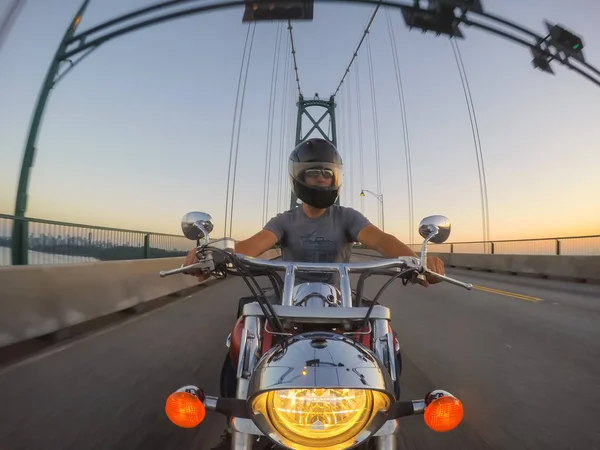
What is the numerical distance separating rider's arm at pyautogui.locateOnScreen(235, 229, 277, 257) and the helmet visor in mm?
457

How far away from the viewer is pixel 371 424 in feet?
4.66

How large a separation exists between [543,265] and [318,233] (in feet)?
59.1

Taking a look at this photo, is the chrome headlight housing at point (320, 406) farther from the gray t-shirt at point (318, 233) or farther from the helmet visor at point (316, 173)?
the gray t-shirt at point (318, 233)

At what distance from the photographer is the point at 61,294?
5.85 m

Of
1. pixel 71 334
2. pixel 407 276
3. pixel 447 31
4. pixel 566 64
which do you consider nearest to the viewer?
pixel 407 276

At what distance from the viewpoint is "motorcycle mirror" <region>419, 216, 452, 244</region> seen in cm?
252

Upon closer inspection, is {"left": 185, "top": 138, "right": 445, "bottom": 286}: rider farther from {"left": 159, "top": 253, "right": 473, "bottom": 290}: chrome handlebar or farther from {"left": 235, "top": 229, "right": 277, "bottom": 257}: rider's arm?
{"left": 159, "top": 253, "right": 473, "bottom": 290}: chrome handlebar

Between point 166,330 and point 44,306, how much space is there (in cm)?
166

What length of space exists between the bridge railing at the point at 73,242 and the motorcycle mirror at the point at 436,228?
6.13m

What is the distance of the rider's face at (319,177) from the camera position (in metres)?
2.82

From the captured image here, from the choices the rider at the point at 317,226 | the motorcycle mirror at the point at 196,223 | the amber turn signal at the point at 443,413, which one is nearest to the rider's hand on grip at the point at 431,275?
the rider at the point at 317,226

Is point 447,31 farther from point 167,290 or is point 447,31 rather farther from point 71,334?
point 71,334

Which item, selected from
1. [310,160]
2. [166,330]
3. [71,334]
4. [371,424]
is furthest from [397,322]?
[371,424]

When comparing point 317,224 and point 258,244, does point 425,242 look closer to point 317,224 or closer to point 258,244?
point 317,224
